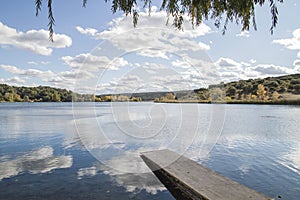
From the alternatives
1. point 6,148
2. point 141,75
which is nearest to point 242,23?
point 141,75

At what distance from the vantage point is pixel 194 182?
3.91 metres

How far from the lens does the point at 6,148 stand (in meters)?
7.42

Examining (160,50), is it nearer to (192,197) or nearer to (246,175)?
(192,197)

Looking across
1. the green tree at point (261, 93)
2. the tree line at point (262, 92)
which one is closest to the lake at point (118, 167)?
the tree line at point (262, 92)

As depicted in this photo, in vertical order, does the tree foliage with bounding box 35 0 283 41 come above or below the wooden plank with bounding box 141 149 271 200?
above

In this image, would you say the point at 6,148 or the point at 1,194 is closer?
the point at 1,194

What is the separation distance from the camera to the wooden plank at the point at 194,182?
3357 millimetres

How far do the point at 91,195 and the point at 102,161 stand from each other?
6.97 ft

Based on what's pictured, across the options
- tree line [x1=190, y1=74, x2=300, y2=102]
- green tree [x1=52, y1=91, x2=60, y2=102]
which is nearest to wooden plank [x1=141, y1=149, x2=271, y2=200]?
tree line [x1=190, y1=74, x2=300, y2=102]

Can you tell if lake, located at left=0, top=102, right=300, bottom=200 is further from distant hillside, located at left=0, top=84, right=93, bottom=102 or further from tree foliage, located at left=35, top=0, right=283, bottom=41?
distant hillside, located at left=0, top=84, right=93, bottom=102

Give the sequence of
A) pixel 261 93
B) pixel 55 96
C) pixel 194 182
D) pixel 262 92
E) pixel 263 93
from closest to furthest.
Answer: pixel 194 182
pixel 261 93
pixel 262 92
pixel 263 93
pixel 55 96

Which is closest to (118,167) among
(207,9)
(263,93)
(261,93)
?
(207,9)

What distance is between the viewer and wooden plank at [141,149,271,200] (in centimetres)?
336

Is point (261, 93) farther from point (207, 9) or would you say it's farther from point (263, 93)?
point (207, 9)
